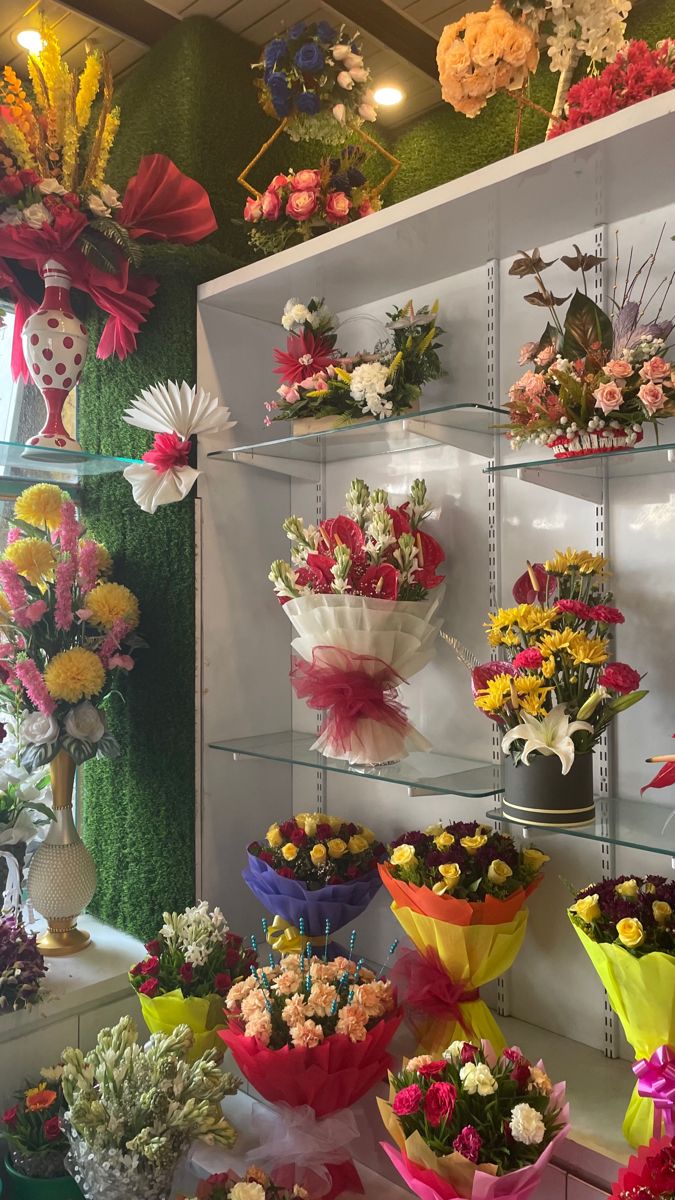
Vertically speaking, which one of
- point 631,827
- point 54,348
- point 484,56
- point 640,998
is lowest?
point 640,998

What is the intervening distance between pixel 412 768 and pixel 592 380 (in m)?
0.77

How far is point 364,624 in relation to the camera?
61.8 inches

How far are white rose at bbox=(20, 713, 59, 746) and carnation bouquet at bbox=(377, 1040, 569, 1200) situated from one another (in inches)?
39.5

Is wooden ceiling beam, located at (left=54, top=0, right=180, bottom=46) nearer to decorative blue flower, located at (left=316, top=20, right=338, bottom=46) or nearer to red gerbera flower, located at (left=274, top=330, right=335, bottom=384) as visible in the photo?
decorative blue flower, located at (left=316, top=20, right=338, bottom=46)

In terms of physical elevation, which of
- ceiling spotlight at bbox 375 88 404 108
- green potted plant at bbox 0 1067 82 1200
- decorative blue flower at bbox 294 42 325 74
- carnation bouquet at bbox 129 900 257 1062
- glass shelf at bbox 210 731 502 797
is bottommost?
green potted plant at bbox 0 1067 82 1200

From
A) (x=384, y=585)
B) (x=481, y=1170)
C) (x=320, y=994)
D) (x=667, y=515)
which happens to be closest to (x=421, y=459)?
(x=384, y=585)

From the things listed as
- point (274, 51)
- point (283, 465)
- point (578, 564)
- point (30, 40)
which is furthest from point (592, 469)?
point (30, 40)

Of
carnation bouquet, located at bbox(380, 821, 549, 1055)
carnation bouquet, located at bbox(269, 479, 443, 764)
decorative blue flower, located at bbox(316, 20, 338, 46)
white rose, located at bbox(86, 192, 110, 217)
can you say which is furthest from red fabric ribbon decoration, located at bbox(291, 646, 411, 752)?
decorative blue flower, located at bbox(316, 20, 338, 46)

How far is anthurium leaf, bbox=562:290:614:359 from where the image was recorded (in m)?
1.41

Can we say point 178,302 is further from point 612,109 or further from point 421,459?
point 612,109

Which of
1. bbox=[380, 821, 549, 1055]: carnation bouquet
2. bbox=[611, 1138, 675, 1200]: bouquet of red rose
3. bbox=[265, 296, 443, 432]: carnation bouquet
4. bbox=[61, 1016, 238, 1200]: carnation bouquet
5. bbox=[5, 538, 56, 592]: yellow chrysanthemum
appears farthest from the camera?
bbox=[5, 538, 56, 592]: yellow chrysanthemum

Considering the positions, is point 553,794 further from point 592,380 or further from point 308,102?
point 308,102

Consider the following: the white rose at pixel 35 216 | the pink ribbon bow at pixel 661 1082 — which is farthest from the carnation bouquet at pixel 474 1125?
the white rose at pixel 35 216

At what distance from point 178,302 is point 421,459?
0.67 meters
